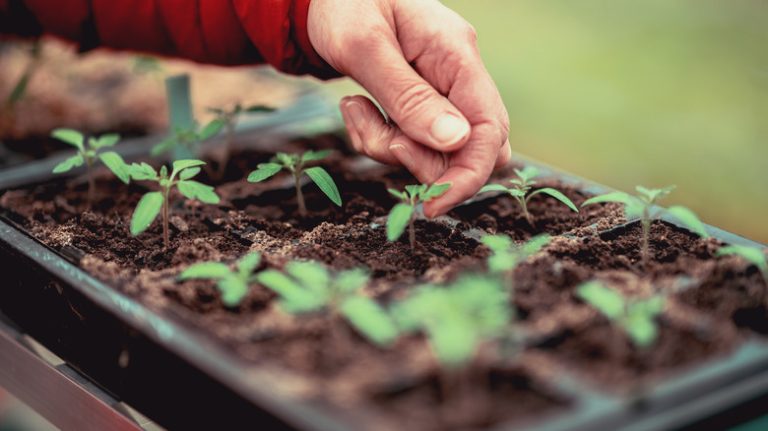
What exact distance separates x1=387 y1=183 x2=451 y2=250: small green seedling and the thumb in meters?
0.08

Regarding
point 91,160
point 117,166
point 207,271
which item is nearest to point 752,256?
point 207,271

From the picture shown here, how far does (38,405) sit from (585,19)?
3.54m

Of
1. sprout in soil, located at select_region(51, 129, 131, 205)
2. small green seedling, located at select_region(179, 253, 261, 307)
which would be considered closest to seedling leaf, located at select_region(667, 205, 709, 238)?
small green seedling, located at select_region(179, 253, 261, 307)

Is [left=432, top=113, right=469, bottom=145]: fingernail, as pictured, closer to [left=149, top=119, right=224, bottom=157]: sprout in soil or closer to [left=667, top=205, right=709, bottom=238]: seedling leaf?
[left=667, top=205, right=709, bottom=238]: seedling leaf

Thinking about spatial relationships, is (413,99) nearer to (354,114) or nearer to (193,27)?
(354,114)

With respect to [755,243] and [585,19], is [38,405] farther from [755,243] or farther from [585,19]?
[585,19]

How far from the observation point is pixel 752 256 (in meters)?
1.17

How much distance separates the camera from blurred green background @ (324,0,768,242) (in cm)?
328

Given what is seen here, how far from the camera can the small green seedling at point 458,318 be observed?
0.92 m

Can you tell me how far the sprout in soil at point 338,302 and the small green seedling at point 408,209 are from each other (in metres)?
0.12

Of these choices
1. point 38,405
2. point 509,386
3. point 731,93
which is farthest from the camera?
point 731,93

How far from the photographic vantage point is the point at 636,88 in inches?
150

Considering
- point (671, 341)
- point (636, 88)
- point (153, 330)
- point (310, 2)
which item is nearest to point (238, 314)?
point (153, 330)

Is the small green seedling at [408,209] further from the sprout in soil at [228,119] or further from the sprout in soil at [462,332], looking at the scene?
the sprout in soil at [228,119]
